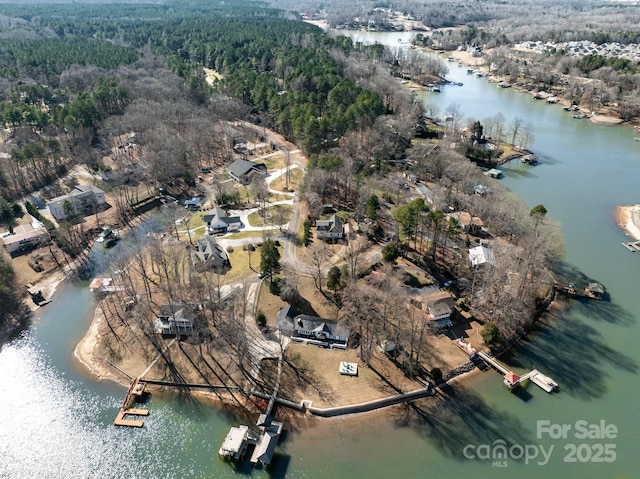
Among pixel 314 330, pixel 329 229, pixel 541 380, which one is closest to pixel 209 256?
pixel 329 229

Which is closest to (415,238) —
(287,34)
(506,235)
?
(506,235)

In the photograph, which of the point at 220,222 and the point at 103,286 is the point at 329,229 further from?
the point at 103,286

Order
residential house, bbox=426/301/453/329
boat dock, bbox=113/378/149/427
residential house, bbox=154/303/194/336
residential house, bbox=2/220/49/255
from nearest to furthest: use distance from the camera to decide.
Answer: boat dock, bbox=113/378/149/427
residential house, bbox=154/303/194/336
residential house, bbox=426/301/453/329
residential house, bbox=2/220/49/255

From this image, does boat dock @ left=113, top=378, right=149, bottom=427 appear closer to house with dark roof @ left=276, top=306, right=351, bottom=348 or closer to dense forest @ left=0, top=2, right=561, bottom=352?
house with dark roof @ left=276, top=306, right=351, bottom=348

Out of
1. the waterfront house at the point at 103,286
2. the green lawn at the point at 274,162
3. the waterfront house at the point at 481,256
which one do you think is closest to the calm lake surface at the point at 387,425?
the waterfront house at the point at 103,286

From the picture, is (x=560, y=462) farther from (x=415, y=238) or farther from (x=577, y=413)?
(x=415, y=238)

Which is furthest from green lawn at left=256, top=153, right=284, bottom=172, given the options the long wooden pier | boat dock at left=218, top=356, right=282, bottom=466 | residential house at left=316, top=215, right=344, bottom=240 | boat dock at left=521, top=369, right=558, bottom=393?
boat dock at left=521, top=369, right=558, bottom=393
